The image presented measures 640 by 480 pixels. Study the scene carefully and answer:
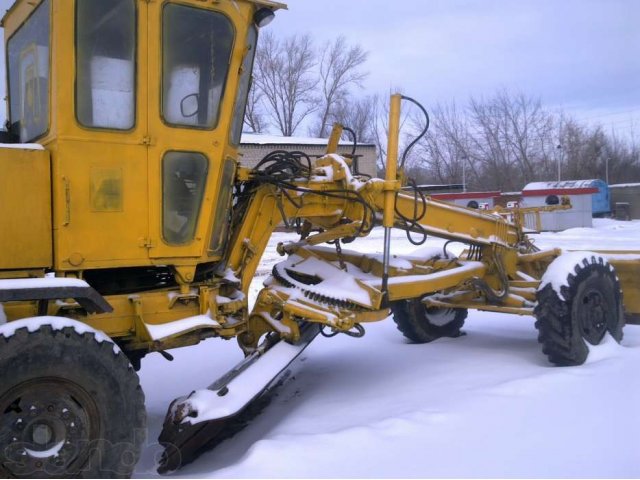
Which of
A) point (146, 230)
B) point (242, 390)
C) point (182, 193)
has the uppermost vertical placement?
point (182, 193)

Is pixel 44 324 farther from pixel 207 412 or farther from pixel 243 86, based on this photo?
pixel 243 86

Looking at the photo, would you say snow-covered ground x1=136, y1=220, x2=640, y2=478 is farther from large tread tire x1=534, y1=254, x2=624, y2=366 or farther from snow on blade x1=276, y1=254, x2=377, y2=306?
snow on blade x1=276, y1=254, x2=377, y2=306

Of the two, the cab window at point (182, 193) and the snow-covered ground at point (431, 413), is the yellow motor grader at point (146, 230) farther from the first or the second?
the snow-covered ground at point (431, 413)

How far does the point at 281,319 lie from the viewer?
506 centimetres

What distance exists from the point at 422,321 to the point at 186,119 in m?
3.72

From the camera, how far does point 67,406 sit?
3.33 metres

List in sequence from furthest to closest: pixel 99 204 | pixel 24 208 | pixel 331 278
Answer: pixel 331 278 → pixel 99 204 → pixel 24 208

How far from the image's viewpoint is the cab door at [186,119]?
4070mm

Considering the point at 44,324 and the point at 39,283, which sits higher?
the point at 39,283

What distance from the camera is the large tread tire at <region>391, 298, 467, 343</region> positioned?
22.1ft

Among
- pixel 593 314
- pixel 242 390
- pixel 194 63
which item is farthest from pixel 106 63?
pixel 593 314

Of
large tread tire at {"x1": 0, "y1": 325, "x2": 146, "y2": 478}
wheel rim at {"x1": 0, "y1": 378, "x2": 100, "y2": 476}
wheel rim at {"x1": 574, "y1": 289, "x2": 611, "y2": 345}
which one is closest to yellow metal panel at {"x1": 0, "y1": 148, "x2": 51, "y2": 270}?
large tread tire at {"x1": 0, "y1": 325, "x2": 146, "y2": 478}

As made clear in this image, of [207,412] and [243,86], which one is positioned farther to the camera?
[243,86]

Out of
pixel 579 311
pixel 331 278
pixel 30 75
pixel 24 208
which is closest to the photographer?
pixel 24 208
